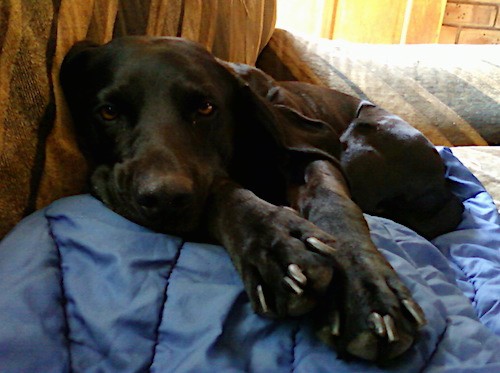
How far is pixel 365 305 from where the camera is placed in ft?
2.42

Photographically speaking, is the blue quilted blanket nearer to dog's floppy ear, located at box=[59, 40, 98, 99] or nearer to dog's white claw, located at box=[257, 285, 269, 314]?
dog's white claw, located at box=[257, 285, 269, 314]

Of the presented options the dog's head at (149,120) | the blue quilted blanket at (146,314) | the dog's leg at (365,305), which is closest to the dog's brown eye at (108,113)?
the dog's head at (149,120)

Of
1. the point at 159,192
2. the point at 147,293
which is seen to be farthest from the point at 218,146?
the point at 147,293

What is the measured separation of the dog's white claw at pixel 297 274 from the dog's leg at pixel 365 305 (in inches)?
2.5

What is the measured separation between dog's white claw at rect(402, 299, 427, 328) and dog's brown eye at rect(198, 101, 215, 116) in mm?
567

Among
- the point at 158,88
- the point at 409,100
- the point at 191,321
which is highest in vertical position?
the point at 158,88

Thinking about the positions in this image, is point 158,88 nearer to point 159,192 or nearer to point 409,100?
point 159,192

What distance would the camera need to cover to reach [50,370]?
676 mm

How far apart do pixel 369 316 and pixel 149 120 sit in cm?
56

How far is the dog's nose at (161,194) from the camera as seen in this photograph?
89 centimetres

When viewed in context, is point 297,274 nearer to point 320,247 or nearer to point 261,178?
point 320,247

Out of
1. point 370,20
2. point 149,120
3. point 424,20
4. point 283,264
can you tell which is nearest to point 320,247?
point 283,264

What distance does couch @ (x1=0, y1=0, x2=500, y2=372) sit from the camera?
0.71m

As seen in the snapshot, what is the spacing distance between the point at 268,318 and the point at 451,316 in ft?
1.07
